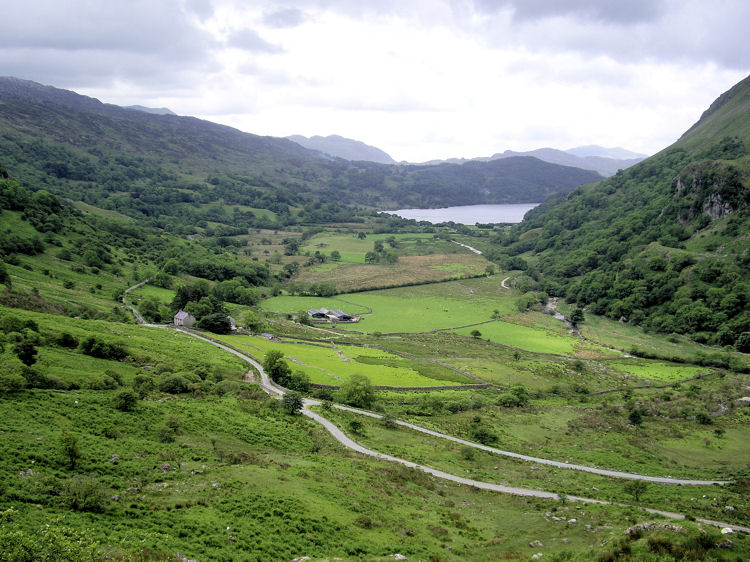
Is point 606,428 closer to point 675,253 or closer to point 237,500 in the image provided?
point 237,500

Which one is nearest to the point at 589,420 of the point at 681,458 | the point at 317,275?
the point at 681,458

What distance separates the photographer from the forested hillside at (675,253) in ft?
320

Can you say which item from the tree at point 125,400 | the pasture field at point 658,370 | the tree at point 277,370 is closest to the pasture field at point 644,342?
the pasture field at point 658,370

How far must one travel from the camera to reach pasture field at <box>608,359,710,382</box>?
72.2 m

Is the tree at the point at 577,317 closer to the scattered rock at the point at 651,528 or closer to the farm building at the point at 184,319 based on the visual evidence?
the farm building at the point at 184,319

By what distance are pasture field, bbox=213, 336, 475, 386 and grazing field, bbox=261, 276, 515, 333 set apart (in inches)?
1007

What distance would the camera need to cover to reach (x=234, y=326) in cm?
8456

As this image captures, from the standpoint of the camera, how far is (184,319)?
81.4 metres

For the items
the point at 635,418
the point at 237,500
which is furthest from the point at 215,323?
the point at 635,418

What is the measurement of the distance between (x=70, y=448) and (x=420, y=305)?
108m

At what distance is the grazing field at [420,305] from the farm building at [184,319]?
3256 cm

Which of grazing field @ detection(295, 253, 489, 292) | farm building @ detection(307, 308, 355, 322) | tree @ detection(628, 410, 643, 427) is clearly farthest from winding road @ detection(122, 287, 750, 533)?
grazing field @ detection(295, 253, 489, 292)

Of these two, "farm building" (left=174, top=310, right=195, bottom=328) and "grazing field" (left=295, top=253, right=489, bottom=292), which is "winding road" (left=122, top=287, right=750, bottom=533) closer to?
"farm building" (left=174, top=310, right=195, bottom=328)

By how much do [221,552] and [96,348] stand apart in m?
33.6
